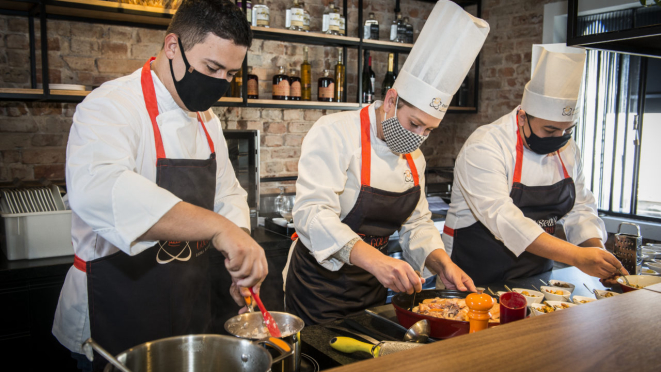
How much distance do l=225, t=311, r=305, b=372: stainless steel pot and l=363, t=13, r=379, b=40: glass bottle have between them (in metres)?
3.03

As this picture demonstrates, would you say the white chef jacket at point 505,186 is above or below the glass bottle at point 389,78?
below

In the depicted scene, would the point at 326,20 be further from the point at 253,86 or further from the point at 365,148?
the point at 365,148

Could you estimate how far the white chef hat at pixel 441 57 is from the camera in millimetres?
1792

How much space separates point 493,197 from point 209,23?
131 centimetres

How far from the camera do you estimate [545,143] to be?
7.17ft

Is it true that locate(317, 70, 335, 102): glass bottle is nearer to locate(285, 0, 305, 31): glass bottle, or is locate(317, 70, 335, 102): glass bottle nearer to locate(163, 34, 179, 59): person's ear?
locate(285, 0, 305, 31): glass bottle

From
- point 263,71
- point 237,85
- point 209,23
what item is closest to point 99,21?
point 237,85

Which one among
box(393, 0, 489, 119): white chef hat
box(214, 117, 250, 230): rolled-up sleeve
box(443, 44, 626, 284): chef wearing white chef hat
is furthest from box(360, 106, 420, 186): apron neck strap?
box(443, 44, 626, 284): chef wearing white chef hat

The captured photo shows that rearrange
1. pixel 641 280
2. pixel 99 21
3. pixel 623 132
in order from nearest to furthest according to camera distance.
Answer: pixel 641 280, pixel 99 21, pixel 623 132

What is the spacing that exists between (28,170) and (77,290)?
61.7 inches

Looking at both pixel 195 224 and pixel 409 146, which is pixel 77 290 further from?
pixel 409 146

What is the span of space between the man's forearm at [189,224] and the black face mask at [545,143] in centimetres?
160

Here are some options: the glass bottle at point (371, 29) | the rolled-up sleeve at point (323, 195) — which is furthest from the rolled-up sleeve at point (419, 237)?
the glass bottle at point (371, 29)

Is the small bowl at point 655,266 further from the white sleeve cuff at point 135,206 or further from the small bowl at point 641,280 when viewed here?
the white sleeve cuff at point 135,206
